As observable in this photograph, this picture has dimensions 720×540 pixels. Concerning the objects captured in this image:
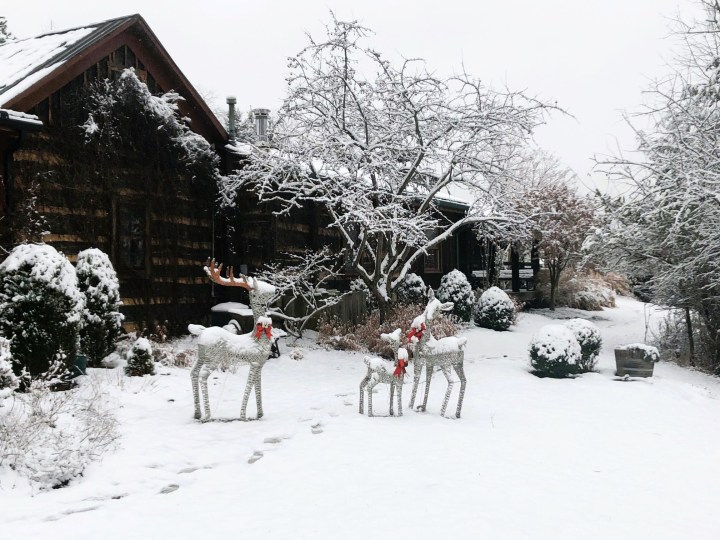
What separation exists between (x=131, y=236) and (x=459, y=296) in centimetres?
920

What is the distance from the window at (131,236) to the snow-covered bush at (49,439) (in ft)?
17.3

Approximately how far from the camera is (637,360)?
10.3 m

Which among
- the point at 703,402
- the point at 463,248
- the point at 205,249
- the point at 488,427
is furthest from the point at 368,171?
the point at 463,248

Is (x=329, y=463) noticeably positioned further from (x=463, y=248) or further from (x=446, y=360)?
(x=463, y=248)

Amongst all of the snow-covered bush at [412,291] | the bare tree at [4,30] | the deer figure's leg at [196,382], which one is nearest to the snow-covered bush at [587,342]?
the snow-covered bush at [412,291]

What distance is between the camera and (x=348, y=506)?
436cm

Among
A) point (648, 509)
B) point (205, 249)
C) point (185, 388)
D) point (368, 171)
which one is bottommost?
point (648, 509)

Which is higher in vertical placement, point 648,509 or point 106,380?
point 106,380

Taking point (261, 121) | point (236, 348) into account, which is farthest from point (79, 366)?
point (261, 121)

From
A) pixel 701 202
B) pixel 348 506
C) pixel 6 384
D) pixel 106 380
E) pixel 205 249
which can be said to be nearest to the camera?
pixel 348 506

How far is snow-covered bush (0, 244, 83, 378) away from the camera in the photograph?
670cm

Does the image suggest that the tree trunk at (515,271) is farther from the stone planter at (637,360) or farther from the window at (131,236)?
the window at (131,236)

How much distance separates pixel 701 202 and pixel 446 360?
6.86 meters

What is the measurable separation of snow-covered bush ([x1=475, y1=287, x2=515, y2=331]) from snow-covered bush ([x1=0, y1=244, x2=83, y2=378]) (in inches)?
446
